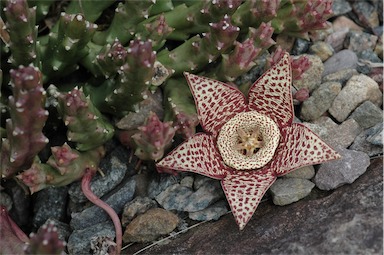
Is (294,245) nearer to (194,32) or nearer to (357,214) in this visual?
(357,214)

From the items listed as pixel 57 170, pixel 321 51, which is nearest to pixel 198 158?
pixel 57 170

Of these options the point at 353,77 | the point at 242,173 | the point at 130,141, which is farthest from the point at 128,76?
the point at 353,77

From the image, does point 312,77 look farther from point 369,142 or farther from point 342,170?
point 342,170

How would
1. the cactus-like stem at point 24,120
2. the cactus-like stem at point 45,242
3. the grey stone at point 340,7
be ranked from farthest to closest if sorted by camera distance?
1. the grey stone at point 340,7
2. the cactus-like stem at point 24,120
3. the cactus-like stem at point 45,242

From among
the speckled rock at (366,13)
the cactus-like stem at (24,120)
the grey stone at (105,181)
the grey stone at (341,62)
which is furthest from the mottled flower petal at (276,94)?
the speckled rock at (366,13)

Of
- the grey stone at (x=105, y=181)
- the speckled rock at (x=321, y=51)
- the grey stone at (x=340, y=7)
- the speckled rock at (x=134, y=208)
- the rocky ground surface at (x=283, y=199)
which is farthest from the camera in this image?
the grey stone at (x=340, y=7)

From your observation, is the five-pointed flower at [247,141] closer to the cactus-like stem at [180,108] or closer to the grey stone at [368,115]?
the cactus-like stem at [180,108]

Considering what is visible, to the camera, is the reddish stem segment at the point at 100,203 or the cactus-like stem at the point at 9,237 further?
the reddish stem segment at the point at 100,203

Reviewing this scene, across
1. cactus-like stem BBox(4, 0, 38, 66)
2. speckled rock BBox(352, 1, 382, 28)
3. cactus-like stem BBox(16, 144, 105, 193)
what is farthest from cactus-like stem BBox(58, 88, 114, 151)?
speckled rock BBox(352, 1, 382, 28)
